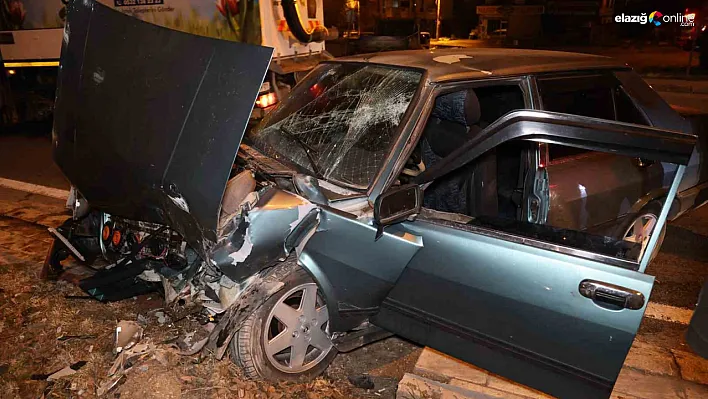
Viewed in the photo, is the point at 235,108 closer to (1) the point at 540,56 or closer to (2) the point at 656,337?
(1) the point at 540,56

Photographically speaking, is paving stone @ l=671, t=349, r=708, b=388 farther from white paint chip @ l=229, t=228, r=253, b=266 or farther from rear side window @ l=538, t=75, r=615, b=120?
white paint chip @ l=229, t=228, r=253, b=266

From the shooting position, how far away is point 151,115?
2.74 m

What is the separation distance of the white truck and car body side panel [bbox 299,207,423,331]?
4.32m

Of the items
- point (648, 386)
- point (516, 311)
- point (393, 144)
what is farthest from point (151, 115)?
point (648, 386)

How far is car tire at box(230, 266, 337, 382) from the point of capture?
2682mm

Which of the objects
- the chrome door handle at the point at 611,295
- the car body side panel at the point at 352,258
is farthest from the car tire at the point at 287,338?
the chrome door handle at the point at 611,295

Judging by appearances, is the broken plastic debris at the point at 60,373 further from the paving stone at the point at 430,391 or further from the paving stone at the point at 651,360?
the paving stone at the point at 651,360

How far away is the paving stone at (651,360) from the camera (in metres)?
3.05

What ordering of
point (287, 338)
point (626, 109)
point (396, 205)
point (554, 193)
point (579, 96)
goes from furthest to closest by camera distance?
Answer: 1. point (626, 109)
2. point (579, 96)
3. point (554, 193)
4. point (287, 338)
5. point (396, 205)

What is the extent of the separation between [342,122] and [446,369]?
1.57 metres

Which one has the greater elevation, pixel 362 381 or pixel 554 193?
pixel 554 193

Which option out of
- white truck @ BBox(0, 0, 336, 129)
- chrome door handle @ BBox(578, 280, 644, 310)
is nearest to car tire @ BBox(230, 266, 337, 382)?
chrome door handle @ BBox(578, 280, 644, 310)

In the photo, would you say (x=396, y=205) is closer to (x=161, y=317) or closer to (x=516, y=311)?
(x=516, y=311)

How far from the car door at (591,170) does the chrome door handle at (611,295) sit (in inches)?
33.9
